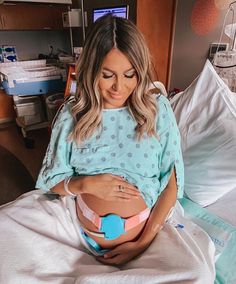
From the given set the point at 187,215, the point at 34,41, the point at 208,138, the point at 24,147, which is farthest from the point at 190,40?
the point at 34,41

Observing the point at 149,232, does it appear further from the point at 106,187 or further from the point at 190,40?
the point at 190,40

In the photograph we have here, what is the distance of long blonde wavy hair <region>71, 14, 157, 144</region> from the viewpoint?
0.76 m

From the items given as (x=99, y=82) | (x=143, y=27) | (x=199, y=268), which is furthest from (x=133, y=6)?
(x=199, y=268)

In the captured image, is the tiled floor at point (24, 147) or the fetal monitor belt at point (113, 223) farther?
the tiled floor at point (24, 147)

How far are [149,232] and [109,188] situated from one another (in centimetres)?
21

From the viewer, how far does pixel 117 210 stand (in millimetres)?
879

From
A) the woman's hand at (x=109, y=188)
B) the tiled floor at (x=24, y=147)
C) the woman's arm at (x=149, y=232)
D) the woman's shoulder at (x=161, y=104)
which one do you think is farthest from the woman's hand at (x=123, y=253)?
the tiled floor at (x=24, y=147)

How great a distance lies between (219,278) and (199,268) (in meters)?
0.20

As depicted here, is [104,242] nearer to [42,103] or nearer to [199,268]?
[199,268]

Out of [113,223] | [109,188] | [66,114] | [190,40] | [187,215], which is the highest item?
[190,40]

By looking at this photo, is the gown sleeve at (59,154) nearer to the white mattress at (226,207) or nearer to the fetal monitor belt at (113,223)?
the fetal monitor belt at (113,223)

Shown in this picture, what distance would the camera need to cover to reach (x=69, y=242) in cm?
91

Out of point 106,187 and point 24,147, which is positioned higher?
point 106,187

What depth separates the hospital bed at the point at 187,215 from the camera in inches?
28.6
